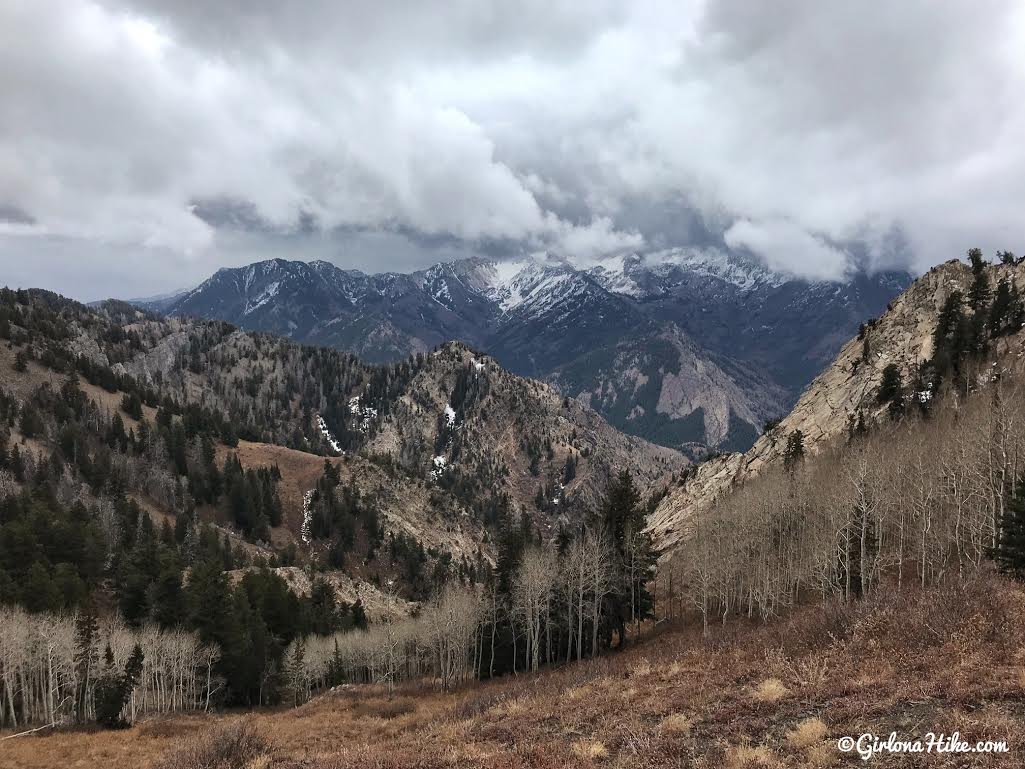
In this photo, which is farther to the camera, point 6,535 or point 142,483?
point 142,483

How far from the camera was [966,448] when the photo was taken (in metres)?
48.6

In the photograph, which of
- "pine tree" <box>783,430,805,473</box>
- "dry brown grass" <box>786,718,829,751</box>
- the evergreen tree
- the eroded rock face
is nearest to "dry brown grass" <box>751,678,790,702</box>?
"dry brown grass" <box>786,718,829,751</box>

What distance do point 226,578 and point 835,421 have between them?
4177 inches

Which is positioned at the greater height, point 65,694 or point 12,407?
point 12,407

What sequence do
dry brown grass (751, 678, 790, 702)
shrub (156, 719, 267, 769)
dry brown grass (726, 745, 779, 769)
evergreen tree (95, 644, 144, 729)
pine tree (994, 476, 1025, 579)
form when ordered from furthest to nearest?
evergreen tree (95, 644, 144, 729) < pine tree (994, 476, 1025, 579) < shrub (156, 719, 267, 769) < dry brown grass (751, 678, 790, 702) < dry brown grass (726, 745, 779, 769)

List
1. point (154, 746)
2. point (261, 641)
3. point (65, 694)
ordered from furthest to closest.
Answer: point (261, 641)
point (65, 694)
point (154, 746)

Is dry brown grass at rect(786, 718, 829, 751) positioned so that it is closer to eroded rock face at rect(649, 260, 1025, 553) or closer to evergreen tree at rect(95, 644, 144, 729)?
evergreen tree at rect(95, 644, 144, 729)

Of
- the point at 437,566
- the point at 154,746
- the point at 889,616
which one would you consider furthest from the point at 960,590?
the point at 437,566

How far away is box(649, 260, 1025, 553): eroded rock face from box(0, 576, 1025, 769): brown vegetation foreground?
79795mm

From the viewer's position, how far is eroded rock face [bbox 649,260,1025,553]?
3898 inches

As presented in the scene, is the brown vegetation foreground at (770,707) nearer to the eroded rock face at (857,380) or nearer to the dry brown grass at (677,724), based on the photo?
the dry brown grass at (677,724)

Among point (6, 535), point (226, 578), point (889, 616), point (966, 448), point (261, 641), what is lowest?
point (261, 641)

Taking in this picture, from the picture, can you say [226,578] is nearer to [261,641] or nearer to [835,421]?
[261,641]

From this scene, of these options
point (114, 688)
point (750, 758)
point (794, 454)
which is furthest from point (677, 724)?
point (794, 454)
